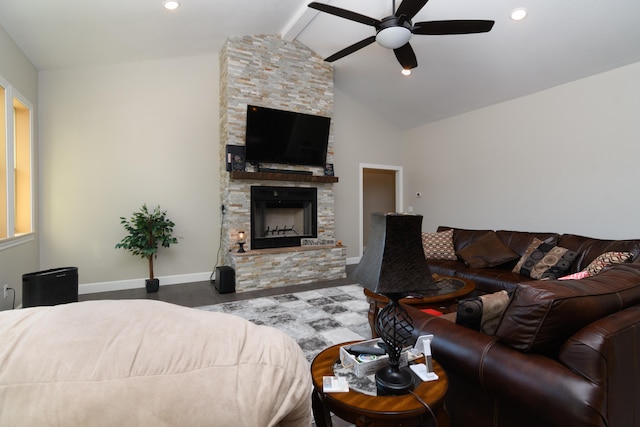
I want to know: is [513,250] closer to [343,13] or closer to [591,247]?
[591,247]

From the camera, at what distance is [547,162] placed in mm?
4703

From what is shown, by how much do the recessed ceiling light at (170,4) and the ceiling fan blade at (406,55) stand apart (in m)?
2.39

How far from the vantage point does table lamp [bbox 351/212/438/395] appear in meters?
1.15

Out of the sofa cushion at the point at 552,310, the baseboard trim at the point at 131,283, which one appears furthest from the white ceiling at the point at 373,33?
the sofa cushion at the point at 552,310

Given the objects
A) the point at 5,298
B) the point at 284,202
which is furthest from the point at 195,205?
the point at 5,298

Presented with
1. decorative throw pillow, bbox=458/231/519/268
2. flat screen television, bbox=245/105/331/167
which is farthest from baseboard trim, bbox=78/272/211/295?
decorative throw pillow, bbox=458/231/519/268

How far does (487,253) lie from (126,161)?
505 centimetres

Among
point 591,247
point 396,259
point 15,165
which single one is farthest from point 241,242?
point 591,247

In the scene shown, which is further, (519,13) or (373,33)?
(373,33)

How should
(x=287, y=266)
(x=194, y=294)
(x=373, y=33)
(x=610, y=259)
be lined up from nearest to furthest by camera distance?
(x=610, y=259) → (x=194, y=294) → (x=373, y=33) → (x=287, y=266)

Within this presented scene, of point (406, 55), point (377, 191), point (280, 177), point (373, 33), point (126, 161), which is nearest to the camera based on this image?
point (406, 55)

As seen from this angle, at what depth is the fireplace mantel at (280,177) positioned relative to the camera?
479 cm

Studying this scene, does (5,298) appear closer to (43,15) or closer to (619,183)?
(43,15)

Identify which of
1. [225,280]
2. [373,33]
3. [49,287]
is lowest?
[225,280]
